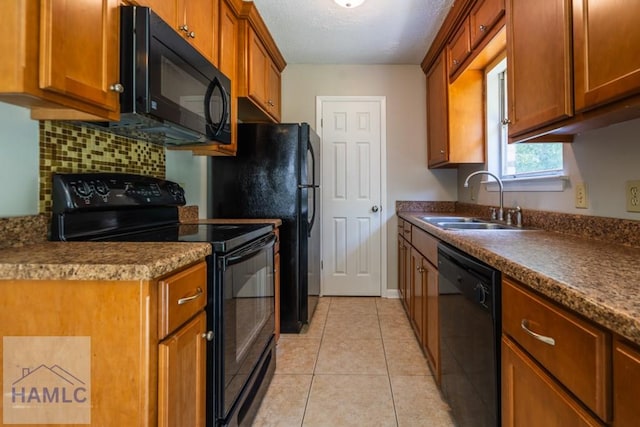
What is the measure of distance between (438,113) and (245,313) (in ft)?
8.24

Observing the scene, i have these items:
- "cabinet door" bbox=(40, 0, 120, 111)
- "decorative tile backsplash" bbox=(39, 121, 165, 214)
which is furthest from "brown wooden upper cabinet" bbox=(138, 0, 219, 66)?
"decorative tile backsplash" bbox=(39, 121, 165, 214)

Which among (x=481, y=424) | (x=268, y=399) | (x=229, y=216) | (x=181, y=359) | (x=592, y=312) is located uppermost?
(x=229, y=216)

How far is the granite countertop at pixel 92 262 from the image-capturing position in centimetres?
85

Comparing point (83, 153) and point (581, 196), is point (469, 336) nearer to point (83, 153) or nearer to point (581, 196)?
point (581, 196)

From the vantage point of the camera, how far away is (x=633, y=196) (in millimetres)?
1314

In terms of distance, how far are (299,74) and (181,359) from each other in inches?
127

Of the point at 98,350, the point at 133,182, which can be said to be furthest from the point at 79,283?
the point at 133,182

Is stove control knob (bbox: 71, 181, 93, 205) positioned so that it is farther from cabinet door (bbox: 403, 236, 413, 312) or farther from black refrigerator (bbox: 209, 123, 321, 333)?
cabinet door (bbox: 403, 236, 413, 312)

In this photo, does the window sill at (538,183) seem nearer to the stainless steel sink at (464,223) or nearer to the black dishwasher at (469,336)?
the stainless steel sink at (464,223)

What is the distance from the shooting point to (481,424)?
123cm

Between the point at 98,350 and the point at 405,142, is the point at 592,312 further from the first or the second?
the point at 405,142

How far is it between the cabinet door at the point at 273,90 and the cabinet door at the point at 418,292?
1718 millimetres

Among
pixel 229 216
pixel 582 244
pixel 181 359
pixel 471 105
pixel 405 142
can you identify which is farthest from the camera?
pixel 405 142

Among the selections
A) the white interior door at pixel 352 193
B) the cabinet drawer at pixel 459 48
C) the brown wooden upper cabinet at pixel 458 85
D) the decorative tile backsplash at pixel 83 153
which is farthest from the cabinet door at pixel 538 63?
the white interior door at pixel 352 193
